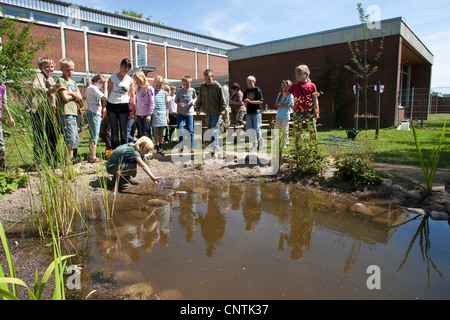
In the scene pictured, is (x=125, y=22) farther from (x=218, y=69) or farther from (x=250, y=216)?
(x=250, y=216)

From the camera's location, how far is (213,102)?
6.09m

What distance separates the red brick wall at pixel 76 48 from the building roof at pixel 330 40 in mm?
14578

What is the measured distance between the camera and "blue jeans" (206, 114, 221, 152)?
20.1ft

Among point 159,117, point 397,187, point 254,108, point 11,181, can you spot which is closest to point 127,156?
point 11,181

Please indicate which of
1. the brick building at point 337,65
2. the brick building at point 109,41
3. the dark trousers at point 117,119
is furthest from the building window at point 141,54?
the dark trousers at point 117,119

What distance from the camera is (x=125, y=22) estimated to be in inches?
1158

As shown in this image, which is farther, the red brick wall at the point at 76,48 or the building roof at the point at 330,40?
the red brick wall at the point at 76,48

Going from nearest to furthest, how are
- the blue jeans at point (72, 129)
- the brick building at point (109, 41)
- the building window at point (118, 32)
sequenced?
the blue jeans at point (72, 129)
the brick building at point (109, 41)
the building window at point (118, 32)

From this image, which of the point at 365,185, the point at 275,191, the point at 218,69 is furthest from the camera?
the point at 218,69

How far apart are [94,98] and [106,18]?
26.9m

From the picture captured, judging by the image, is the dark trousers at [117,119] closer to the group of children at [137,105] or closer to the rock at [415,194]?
the group of children at [137,105]

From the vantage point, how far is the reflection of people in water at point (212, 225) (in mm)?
2701

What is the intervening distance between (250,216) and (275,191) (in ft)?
3.49
